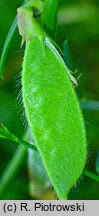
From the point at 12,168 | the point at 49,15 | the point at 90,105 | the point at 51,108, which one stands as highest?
the point at 49,15

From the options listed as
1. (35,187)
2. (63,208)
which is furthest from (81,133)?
(35,187)

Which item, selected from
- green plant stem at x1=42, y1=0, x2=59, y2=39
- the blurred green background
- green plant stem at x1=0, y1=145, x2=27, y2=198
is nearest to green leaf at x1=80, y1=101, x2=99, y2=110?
green plant stem at x1=42, y1=0, x2=59, y2=39

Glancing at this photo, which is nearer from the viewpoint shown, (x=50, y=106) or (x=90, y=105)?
(x=50, y=106)

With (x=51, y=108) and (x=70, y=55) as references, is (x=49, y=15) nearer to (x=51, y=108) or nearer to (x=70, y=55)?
(x=51, y=108)

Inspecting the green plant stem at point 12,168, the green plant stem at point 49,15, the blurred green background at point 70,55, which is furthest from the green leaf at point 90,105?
the blurred green background at point 70,55

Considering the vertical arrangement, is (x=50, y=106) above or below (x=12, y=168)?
above

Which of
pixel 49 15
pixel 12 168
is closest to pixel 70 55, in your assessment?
pixel 12 168

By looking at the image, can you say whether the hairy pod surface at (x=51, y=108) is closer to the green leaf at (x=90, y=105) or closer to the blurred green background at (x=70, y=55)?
the green leaf at (x=90, y=105)

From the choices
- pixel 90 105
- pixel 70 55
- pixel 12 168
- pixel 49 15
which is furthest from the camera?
pixel 70 55
